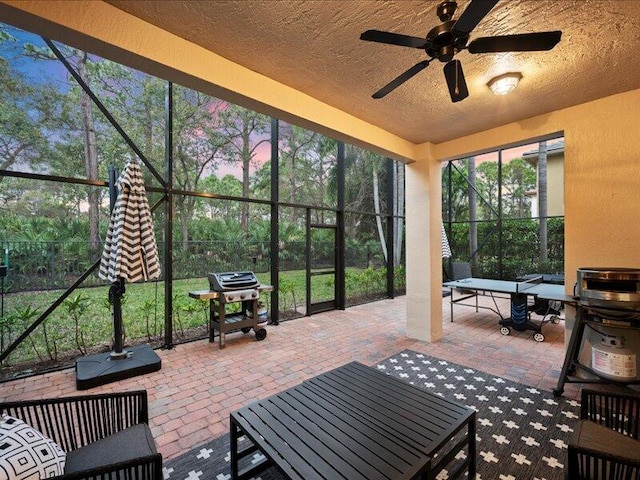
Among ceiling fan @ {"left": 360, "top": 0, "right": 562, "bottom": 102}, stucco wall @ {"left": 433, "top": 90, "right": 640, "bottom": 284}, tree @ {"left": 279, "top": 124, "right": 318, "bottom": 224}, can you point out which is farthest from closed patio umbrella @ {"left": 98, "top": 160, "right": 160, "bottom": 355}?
stucco wall @ {"left": 433, "top": 90, "right": 640, "bottom": 284}

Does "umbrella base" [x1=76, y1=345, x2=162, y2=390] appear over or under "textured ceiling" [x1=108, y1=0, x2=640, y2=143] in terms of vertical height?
under

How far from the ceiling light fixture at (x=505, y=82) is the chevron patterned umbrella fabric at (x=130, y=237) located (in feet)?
12.4

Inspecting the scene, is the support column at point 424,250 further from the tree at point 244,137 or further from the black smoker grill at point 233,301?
the tree at point 244,137

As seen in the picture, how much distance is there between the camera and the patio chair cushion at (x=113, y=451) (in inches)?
53.7

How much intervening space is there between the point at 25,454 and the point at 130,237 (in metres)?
2.39

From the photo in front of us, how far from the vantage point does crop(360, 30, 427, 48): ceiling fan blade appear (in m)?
1.68

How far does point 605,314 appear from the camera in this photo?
2.55m

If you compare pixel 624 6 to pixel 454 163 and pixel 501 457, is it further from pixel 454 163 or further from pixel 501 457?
pixel 454 163

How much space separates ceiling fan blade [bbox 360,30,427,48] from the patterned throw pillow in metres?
2.56

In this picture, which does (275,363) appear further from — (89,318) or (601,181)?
(601,181)

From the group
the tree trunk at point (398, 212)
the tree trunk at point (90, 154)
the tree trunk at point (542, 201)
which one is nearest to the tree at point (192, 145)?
the tree trunk at point (90, 154)

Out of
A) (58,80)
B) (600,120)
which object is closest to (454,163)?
(600,120)

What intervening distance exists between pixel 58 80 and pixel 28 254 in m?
2.04

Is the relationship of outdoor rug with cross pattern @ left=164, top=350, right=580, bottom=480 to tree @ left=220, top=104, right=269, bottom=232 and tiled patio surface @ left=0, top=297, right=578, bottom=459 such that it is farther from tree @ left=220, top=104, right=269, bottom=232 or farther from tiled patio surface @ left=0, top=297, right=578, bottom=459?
tree @ left=220, top=104, right=269, bottom=232
